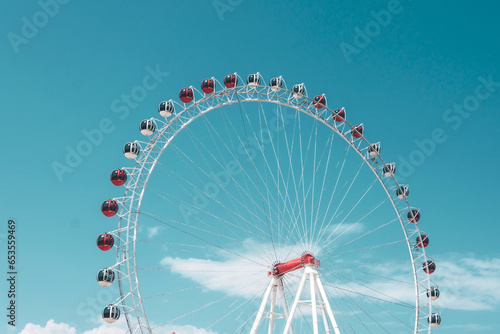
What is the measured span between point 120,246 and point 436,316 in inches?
771

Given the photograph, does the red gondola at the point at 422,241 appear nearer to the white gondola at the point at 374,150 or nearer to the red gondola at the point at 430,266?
the red gondola at the point at 430,266

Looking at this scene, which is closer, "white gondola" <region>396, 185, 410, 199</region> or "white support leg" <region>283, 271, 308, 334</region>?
"white support leg" <region>283, 271, 308, 334</region>

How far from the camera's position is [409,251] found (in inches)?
1344

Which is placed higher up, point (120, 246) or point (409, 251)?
point (409, 251)

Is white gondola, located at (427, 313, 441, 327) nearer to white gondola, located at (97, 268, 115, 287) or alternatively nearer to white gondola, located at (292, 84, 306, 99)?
white gondola, located at (292, 84, 306, 99)

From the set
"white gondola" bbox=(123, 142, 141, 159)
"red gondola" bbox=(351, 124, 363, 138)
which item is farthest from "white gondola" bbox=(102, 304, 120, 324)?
"red gondola" bbox=(351, 124, 363, 138)

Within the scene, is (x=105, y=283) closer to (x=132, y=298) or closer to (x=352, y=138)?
(x=132, y=298)

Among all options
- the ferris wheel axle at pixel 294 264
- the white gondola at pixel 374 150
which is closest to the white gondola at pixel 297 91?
the white gondola at pixel 374 150

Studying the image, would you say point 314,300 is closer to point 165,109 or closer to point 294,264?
point 294,264

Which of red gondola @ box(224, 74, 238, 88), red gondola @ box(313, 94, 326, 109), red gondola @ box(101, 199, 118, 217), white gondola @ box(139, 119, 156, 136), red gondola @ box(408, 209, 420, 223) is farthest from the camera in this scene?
red gondola @ box(408, 209, 420, 223)

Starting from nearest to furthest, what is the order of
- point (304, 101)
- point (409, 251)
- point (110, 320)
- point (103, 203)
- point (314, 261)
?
point (110, 320) < point (103, 203) < point (314, 261) < point (304, 101) < point (409, 251)

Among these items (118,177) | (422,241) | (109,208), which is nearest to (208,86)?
(118,177)

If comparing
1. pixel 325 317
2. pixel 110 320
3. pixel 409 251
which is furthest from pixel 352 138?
pixel 110 320

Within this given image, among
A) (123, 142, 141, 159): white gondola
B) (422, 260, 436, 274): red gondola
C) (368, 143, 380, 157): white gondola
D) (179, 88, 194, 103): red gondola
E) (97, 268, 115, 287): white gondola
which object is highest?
(368, 143, 380, 157): white gondola
